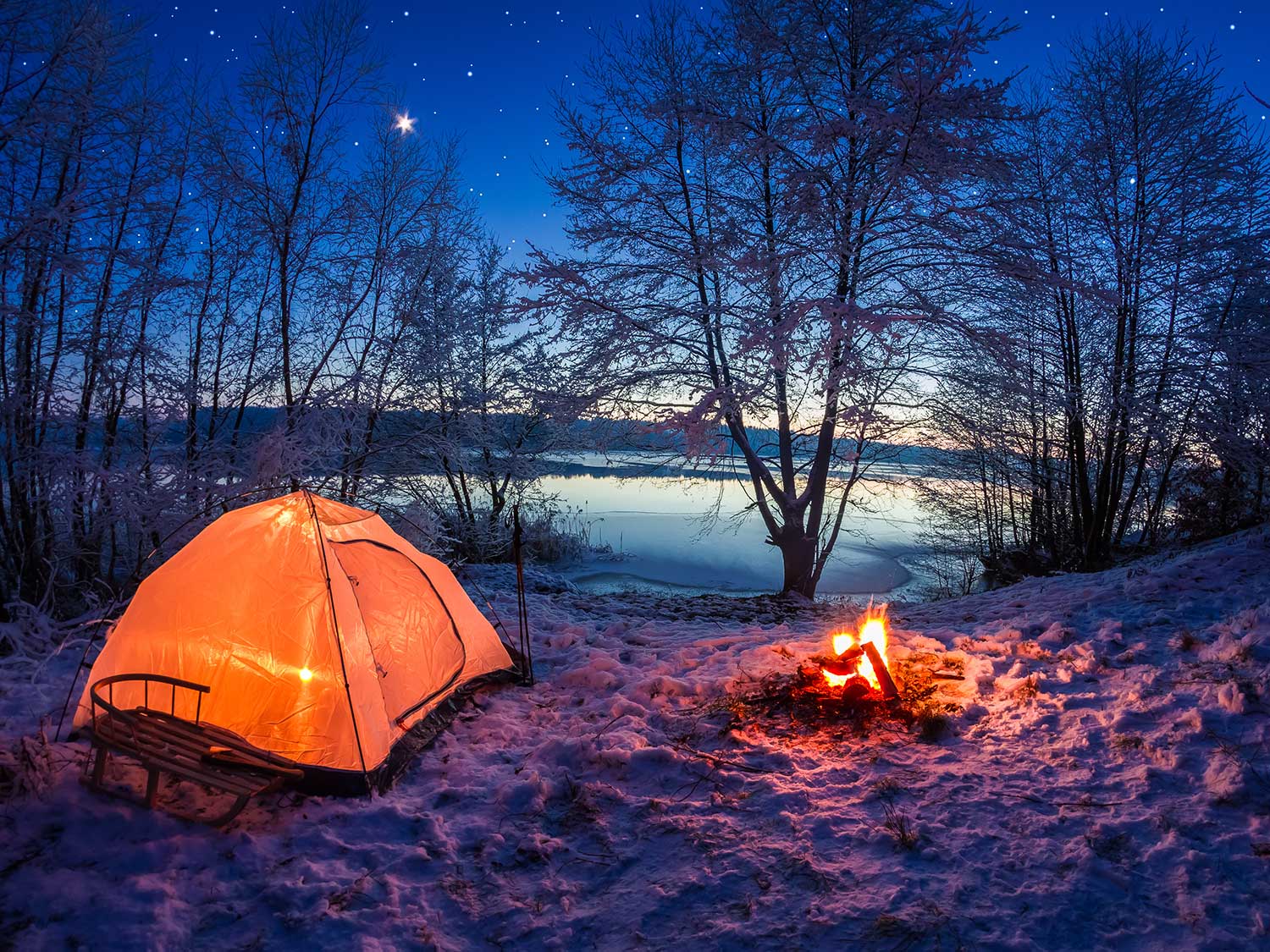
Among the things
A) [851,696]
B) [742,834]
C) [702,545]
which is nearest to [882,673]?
[851,696]

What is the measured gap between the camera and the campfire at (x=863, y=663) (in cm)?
467

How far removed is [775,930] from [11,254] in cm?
871

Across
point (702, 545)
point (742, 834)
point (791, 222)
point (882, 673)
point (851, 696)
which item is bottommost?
point (742, 834)

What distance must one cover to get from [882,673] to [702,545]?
1692 cm

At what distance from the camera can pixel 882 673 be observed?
4684mm

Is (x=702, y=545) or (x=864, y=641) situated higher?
(x=864, y=641)

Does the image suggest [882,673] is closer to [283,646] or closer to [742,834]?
[742,834]

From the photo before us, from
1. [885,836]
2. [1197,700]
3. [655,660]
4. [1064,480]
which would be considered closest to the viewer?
[885,836]

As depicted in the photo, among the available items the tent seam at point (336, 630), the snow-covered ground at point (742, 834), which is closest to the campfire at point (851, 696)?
the snow-covered ground at point (742, 834)

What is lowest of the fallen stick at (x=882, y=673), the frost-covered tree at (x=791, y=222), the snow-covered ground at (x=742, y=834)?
the snow-covered ground at (x=742, y=834)

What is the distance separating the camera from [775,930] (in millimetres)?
2691

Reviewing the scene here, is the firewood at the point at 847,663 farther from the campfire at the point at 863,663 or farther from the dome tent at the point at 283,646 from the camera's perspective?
the dome tent at the point at 283,646

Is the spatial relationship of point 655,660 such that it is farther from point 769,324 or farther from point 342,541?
point 769,324

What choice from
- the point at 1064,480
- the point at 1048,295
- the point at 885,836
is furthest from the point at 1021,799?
the point at 1064,480
